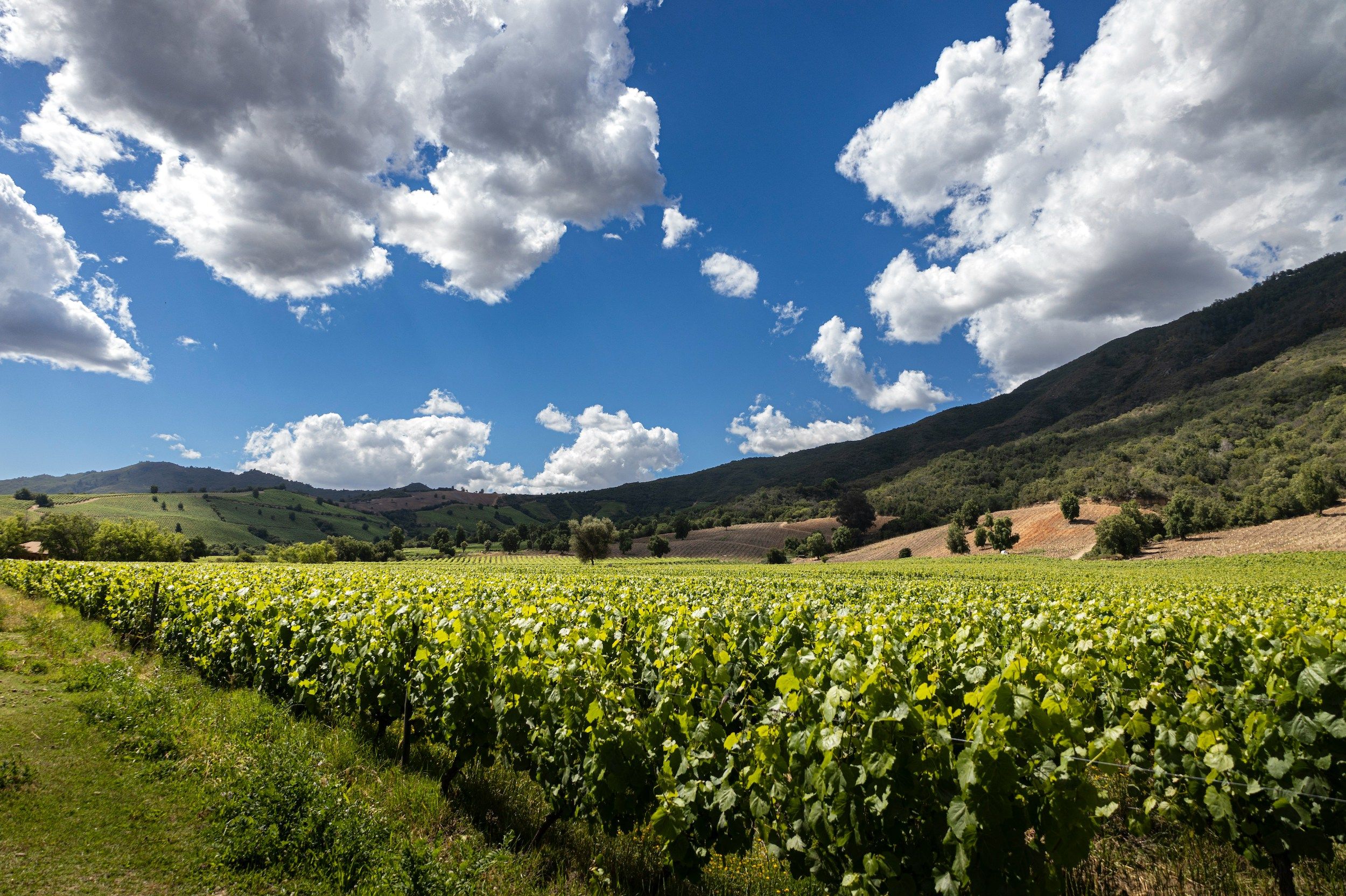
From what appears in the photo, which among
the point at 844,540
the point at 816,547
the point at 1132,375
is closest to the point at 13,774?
the point at 816,547

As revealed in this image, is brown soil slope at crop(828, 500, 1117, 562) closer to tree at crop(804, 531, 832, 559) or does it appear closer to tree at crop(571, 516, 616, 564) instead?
tree at crop(804, 531, 832, 559)

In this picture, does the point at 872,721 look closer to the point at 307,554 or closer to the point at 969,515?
the point at 969,515

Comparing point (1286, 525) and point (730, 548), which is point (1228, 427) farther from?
point (730, 548)

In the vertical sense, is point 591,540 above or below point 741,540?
above

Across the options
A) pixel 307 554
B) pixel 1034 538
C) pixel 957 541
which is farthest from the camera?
pixel 307 554

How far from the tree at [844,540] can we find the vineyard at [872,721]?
92.3 meters

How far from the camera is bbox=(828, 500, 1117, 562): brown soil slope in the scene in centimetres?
7200

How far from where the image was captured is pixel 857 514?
109m

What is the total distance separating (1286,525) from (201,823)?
82.6 metres

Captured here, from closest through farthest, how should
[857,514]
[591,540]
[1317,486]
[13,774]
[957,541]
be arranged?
[13,774]
[1317,486]
[591,540]
[957,541]
[857,514]

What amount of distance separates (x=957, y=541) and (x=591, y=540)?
5293cm

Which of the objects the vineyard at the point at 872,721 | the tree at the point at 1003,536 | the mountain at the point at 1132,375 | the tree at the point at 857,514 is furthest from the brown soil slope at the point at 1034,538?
the vineyard at the point at 872,721

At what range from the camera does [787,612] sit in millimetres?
7988

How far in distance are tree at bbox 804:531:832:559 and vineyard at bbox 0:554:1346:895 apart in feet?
302
